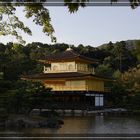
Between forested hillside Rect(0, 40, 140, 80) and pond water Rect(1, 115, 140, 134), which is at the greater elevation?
forested hillside Rect(0, 40, 140, 80)

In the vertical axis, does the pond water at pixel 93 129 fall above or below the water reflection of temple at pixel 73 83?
below

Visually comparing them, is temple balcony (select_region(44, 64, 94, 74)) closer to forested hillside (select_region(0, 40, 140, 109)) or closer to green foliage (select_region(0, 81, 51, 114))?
forested hillside (select_region(0, 40, 140, 109))

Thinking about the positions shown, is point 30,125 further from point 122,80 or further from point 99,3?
point 122,80

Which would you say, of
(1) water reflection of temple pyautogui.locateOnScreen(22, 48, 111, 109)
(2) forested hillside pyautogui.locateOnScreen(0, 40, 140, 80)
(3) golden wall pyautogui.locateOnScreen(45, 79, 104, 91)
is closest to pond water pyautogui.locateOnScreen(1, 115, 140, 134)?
(2) forested hillside pyautogui.locateOnScreen(0, 40, 140, 80)

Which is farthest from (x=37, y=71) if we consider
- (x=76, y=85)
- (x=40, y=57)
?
(x=76, y=85)

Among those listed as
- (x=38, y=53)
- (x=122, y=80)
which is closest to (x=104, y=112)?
(x=122, y=80)

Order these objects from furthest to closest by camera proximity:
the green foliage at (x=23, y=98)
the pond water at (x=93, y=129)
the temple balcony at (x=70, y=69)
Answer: the temple balcony at (x=70, y=69) → the green foliage at (x=23, y=98) → the pond water at (x=93, y=129)

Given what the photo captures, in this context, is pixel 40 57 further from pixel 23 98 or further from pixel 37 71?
pixel 23 98

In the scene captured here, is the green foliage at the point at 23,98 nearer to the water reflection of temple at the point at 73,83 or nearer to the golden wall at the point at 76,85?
the water reflection of temple at the point at 73,83

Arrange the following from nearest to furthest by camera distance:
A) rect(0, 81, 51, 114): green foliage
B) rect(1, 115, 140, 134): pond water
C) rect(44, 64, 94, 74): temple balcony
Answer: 1. rect(1, 115, 140, 134): pond water
2. rect(0, 81, 51, 114): green foliage
3. rect(44, 64, 94, 74): temple balcony

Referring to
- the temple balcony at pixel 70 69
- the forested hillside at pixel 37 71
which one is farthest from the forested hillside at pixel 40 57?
the temple balcony at pixel 70 69

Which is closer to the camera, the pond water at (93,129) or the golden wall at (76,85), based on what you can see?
the pond water at (93,129)

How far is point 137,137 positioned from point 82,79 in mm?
31427

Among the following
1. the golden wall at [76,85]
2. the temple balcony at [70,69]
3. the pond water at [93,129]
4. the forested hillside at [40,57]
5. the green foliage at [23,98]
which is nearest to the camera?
the pond water at [93,129]
